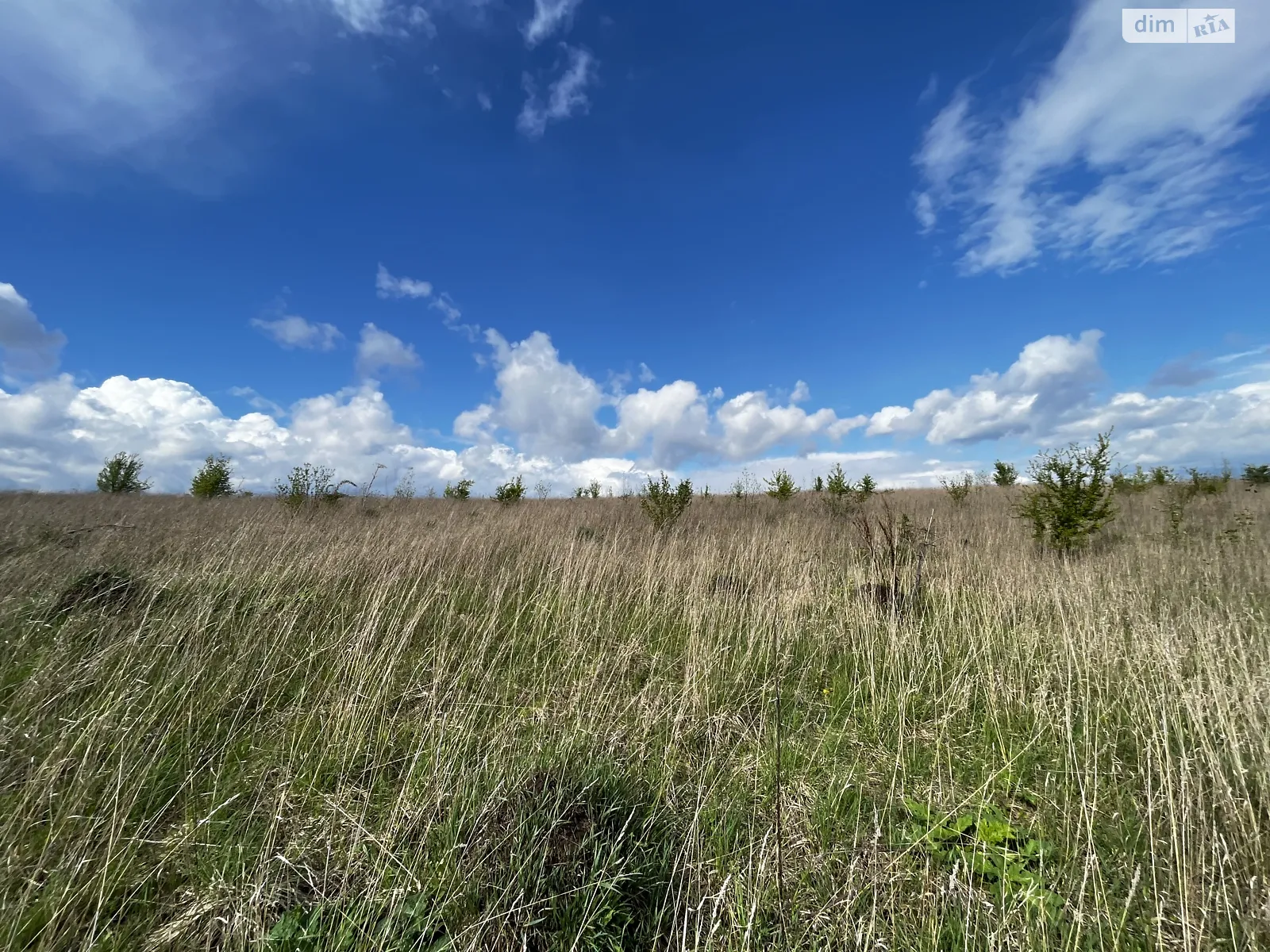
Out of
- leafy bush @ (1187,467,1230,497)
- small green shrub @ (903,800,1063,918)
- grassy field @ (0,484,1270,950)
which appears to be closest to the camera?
grassy field @ (0,484,1270,950)

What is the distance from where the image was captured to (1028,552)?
29.6 feet

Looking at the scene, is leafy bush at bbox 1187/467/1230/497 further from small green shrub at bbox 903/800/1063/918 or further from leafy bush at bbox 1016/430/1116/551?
small green shrub at bbox 903/800/1063/918

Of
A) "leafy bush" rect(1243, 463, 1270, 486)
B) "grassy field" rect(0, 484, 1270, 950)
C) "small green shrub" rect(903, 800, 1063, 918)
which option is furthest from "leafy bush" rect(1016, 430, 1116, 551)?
"leafy bush" rect(1243, 463, 1270, 486)

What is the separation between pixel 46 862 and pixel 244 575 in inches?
139

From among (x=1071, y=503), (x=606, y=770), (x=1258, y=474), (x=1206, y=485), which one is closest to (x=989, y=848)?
(x=606, y=770)

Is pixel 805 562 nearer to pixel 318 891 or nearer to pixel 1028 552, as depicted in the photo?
pixel 1028 552

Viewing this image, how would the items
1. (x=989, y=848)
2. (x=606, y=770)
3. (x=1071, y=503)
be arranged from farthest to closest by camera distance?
(x=1071, y=503)
(x=606, y=770)
(x=989, y=848)

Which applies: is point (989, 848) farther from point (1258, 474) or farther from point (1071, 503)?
point (1258, 474)

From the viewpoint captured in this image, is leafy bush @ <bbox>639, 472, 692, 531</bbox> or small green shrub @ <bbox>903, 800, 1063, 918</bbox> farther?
leafy bush @ <bbox>639, 472, 692, 531</bbox>

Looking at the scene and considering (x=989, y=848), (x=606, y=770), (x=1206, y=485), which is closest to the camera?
(x=989, y=848)

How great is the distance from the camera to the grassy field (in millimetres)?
1774

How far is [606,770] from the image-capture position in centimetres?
245

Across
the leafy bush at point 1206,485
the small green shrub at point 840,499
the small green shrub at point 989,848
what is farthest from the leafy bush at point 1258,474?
the small green shrub at point 989,848

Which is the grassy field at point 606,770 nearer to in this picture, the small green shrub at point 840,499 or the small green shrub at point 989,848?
the small green shrub at point 989,848
